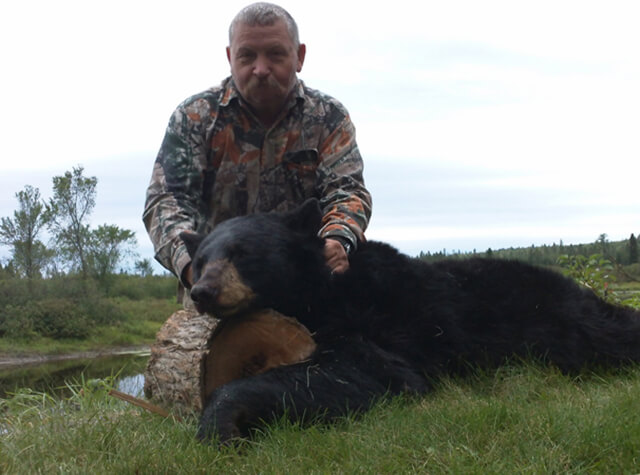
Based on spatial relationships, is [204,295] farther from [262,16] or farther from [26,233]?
[26,233]

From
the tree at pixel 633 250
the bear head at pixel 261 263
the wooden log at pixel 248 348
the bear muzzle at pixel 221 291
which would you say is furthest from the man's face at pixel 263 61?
the tree at pixel 633 250

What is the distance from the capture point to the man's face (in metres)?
3.54

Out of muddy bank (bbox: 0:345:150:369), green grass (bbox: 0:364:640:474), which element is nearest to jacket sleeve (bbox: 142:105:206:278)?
green grass (bbox: 0:364:640:474)

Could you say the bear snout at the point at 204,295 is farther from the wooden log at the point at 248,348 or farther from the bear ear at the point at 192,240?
the bear ear at the point at 192,240

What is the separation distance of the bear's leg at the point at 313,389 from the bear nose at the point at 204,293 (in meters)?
0.34

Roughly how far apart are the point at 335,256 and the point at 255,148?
127 centimetres

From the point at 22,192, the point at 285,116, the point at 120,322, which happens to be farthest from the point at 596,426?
the point at 22,192

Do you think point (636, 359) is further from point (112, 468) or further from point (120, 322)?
point (120, 322)

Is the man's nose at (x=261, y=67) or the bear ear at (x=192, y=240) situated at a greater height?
the man's nose at (x=261, y=67)

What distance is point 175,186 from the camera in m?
3.81

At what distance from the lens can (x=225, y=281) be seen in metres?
2.65

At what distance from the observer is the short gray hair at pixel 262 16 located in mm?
3527

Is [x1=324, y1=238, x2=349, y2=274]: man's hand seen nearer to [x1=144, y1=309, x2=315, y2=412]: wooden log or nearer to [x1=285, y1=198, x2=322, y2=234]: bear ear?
[x1=285, y1=198, x2=322, y2=234]: bear ear

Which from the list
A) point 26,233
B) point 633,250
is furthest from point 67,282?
point 633,250
